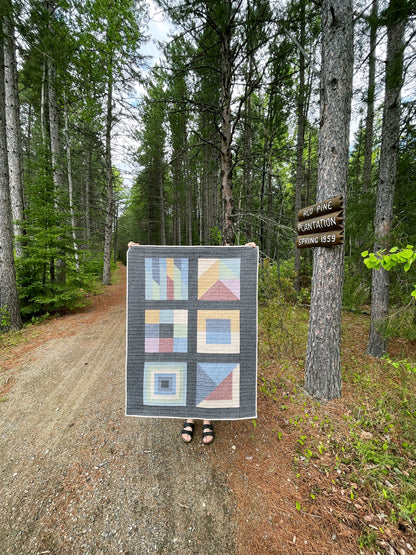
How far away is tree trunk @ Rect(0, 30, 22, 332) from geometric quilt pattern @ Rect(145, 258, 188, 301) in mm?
4568

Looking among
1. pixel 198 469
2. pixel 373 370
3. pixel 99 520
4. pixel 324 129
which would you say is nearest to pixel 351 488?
pixel 198 469

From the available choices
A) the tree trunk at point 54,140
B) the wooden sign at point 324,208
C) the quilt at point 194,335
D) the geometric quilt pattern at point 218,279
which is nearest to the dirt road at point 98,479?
the quilt at point 194,335

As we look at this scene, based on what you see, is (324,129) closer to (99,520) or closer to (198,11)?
(198,11)

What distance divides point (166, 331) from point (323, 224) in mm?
2030

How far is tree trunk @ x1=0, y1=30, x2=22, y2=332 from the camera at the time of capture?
14.8ft

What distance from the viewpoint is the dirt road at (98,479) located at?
1.40m

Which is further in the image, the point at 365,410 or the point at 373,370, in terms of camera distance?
the point at 373,370

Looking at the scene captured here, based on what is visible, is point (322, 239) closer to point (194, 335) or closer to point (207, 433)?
point (194, 335)

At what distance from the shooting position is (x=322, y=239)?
240cm

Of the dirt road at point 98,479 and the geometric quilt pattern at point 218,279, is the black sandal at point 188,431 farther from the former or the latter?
the geometric quilt pattern at point 218,279

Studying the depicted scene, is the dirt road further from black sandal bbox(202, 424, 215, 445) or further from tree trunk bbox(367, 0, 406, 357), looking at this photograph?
tree trunk bbox(367, 0, 406, 357)

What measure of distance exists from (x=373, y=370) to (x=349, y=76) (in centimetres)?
395

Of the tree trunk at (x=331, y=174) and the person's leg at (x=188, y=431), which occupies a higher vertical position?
the tree trunk at (x=331, y=174)

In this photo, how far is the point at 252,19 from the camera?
3.63 metres
